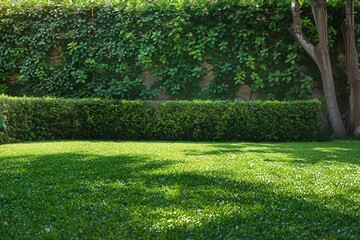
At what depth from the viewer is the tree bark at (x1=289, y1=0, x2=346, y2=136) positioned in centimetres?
859

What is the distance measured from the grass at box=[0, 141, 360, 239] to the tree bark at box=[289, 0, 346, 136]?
4330mm

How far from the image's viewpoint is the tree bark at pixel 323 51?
8.59 meters

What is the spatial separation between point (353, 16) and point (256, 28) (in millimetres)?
2331

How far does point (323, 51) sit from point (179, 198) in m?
7.12

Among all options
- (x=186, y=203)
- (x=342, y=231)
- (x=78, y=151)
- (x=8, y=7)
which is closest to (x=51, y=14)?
(x=8, y=7)

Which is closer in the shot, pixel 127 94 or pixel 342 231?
pixel 342 231

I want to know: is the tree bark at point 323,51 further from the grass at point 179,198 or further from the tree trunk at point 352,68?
the grass at point 179,198

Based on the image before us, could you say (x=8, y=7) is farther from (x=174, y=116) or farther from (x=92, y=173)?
(x=92, y=173)

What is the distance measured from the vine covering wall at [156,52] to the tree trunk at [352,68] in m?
0.66

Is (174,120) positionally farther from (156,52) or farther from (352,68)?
(352,68)

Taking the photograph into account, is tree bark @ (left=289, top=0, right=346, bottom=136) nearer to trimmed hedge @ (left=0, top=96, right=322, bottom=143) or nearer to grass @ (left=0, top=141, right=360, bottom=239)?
trimmed hedge @ (left=0, top=96, right=322, bottom=143)

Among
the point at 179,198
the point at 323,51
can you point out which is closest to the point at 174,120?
the point at 323,51

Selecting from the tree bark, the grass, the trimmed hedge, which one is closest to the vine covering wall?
the tree bark

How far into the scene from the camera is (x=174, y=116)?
26.1 feet
